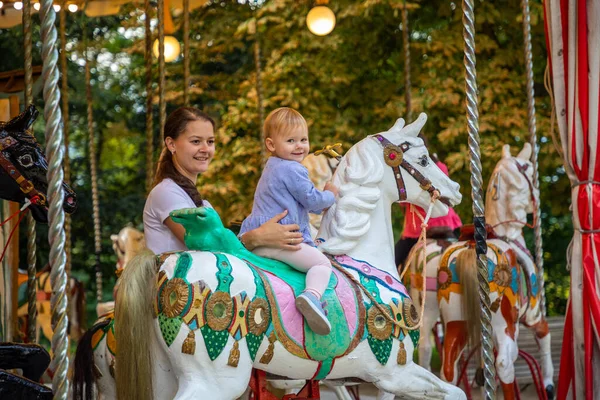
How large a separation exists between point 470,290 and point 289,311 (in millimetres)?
2976

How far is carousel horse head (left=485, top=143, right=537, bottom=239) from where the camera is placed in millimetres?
7477

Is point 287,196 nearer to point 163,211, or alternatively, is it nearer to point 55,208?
point 163,211

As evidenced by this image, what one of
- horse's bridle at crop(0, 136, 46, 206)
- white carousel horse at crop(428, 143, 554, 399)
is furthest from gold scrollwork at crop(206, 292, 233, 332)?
white carousel horse at crop(428, 143, 554, 399)

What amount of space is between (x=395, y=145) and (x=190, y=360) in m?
1.61

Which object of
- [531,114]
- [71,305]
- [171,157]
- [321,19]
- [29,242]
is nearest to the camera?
[171,157]

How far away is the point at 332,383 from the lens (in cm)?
482

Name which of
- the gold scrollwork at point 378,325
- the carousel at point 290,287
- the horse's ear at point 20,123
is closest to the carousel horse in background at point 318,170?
the carousel at point 290,287

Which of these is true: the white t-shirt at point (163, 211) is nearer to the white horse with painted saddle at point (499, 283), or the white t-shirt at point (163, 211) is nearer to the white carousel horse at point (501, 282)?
the white horse with painted saddle at point (499, 283)

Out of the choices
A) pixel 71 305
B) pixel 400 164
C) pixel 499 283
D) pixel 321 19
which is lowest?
pixel 71 305

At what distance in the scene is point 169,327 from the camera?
154 inches

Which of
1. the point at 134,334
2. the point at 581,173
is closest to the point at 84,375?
the point at 134,334

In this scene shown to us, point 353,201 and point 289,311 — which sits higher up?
point 353,201

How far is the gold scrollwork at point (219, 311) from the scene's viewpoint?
395 centimetres

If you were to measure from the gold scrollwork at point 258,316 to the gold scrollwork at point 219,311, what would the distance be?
0.10 m
